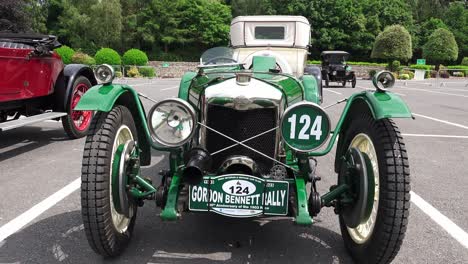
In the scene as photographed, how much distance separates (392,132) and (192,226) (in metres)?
1.70

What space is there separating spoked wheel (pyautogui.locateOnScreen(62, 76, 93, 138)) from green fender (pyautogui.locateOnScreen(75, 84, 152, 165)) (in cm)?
336

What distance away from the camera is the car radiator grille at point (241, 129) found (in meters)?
3.00

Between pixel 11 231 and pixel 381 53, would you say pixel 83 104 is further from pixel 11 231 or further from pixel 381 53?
pixel 381 53

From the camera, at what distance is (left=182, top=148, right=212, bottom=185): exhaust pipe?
8.55 feet

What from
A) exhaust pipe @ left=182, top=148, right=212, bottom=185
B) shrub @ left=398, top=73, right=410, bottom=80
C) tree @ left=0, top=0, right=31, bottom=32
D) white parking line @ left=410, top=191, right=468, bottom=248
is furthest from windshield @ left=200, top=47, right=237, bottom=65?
shrub @ left=398, top=73, right=410, bottom=80

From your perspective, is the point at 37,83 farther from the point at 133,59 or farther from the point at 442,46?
the point at 442,46

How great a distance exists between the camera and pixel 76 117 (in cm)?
687

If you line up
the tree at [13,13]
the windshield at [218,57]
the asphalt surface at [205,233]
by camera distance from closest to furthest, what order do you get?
1. the asphalt surface at [205,233]
2. the windshield at [218,57]
3. the tree at [13,13]

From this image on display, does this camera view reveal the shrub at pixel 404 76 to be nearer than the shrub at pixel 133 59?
No

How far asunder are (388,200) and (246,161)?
3.09 ft

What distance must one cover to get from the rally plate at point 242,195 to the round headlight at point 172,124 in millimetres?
356

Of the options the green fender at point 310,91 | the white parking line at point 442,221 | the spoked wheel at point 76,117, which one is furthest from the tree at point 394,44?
the green fender at point 310,91

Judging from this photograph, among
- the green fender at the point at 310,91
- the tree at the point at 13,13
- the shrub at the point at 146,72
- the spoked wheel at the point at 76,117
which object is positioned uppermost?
the tree at the point at 13,13

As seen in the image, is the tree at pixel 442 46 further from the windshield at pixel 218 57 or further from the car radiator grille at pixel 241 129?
the car radiator grille at pixel 241 129
